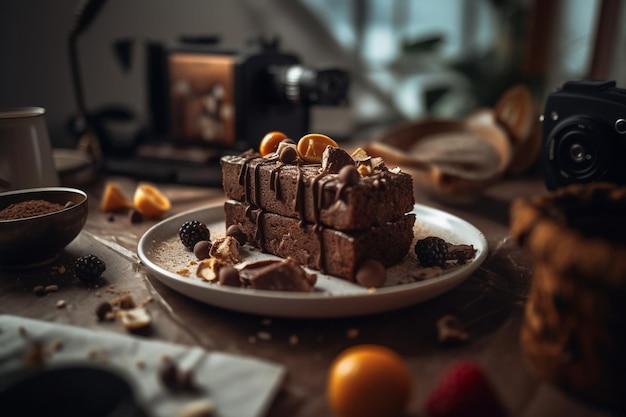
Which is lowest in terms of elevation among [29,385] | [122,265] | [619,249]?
[122,265]

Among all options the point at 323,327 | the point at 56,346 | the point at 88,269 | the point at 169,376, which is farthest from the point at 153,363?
the point at 88,269

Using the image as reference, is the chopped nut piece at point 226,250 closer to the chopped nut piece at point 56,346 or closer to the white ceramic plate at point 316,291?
the white ceramic plate at point 316,291

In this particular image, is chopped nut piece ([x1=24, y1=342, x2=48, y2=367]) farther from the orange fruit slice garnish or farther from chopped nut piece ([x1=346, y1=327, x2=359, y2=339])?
the orange fruit slice garnish

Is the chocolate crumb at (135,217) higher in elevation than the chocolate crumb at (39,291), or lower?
lower

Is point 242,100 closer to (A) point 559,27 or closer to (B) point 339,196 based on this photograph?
(B) point 339,196

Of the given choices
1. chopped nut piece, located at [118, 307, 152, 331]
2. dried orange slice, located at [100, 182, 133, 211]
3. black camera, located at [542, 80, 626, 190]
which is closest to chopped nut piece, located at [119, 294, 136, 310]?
chopped nut piece, located at [118, 307, 152, 331]

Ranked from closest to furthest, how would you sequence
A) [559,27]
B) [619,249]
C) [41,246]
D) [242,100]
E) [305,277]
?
[619,249], [305,277], [41,246], [242,100], [559,27]

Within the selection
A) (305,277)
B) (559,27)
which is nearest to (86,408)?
(305,277)

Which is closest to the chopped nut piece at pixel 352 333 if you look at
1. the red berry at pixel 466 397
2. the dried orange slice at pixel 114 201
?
the red berry at pixel 466 397
